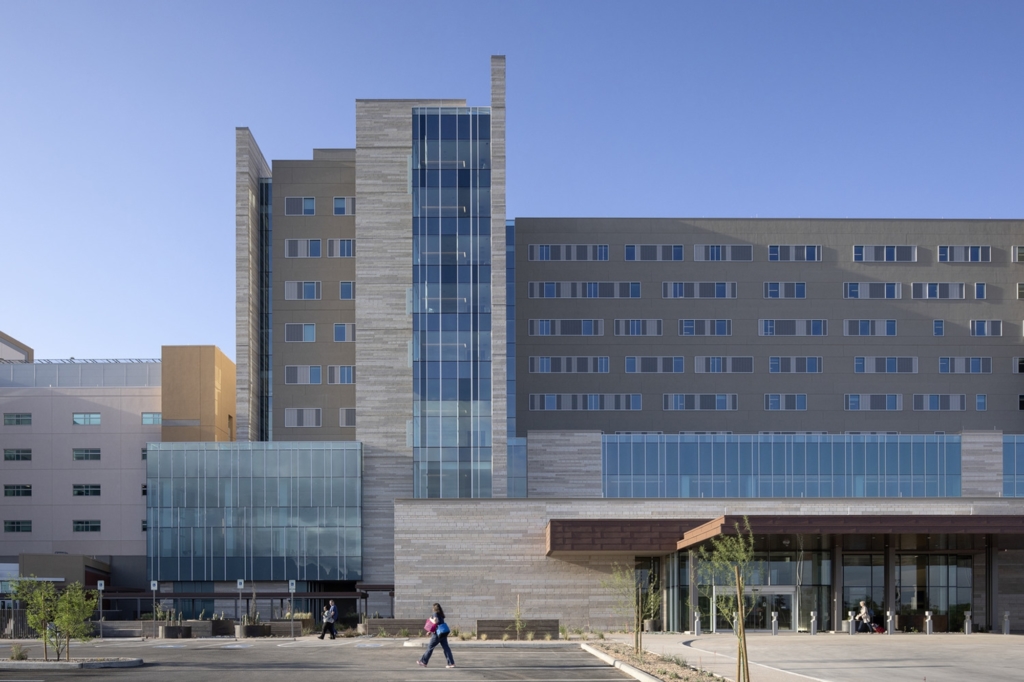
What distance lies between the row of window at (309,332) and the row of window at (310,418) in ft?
16.0

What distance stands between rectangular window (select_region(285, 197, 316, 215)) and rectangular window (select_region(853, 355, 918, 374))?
4011 cm

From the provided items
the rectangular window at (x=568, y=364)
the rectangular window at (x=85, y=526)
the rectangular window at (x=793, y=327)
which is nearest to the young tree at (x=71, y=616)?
the rectangular window at (x=85, y=526)

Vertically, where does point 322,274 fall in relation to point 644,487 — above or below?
above

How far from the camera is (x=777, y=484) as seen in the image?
76.2 meters

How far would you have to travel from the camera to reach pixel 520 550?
59.2 metres

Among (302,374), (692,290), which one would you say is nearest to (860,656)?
(692,290)

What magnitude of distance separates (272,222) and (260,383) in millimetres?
11440

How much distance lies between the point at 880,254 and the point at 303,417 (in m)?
42.9

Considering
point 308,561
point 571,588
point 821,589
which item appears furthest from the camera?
point 308,561

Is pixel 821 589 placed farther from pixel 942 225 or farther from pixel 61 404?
pixel 61 404

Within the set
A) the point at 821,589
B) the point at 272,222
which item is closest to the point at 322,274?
the point at 272,222

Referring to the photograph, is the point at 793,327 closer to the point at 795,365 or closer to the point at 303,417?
the point at 795,365

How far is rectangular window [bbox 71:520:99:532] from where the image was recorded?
79.1 meters

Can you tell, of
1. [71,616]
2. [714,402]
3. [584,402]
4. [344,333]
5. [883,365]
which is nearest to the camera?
[71,616]
